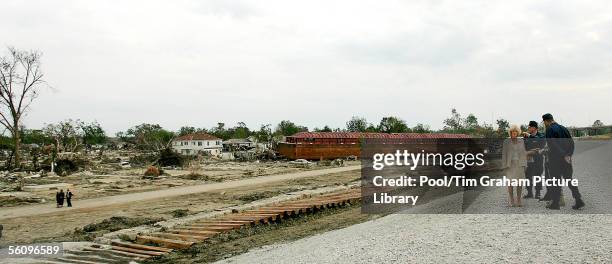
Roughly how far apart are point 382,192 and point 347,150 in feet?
130

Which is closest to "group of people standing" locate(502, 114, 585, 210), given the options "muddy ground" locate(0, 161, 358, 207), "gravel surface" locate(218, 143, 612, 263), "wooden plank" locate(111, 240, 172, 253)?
"gravel surface" locate(218, 143, 612, 263)

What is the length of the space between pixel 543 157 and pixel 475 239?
2.87 meters

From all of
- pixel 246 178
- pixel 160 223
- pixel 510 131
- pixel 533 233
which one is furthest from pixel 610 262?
pixel 246 178

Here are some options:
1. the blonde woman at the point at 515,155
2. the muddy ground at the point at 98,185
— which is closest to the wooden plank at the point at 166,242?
the blonde woman at the point at 515,155

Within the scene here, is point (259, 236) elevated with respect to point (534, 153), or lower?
lower

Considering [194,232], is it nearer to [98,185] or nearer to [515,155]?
[515,155]

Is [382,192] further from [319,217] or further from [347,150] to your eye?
[347,150]

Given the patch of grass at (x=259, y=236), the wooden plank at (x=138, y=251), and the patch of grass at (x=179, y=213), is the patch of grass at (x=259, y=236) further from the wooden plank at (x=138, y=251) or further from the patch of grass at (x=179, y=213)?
the patch of grass at (x=179, y=213)

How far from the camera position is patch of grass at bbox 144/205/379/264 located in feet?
31.2

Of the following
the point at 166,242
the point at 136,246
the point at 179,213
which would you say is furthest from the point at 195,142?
the point at 166,242

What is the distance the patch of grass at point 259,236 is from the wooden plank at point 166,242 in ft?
0.97

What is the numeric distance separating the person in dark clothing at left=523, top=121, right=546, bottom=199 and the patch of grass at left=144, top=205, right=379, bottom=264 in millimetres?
4112

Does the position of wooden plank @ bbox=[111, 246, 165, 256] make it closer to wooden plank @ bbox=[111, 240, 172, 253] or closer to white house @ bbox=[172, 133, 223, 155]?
wooden plank @ bbox=[111, 240, 172, 253]

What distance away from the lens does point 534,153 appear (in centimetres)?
895
